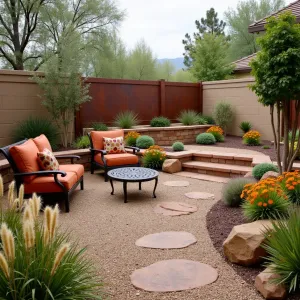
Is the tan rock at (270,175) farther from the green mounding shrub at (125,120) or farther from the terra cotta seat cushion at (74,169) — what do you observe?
the green mounding shrub at (125,120)

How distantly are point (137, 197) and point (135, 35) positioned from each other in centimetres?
1629

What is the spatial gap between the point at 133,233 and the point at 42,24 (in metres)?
17.2

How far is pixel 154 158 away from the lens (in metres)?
7.91

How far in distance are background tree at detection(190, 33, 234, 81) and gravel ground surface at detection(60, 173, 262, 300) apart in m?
9.74

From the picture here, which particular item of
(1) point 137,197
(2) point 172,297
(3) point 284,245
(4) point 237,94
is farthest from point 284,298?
(4) point 237,94

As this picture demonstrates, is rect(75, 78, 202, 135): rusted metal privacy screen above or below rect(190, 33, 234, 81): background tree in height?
below

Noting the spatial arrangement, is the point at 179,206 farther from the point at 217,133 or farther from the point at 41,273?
the point at 217,133

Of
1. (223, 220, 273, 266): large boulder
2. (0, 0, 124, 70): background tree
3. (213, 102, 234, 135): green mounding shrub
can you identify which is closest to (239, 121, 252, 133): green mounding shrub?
(213, 102, 234, 135): green mounding shrub

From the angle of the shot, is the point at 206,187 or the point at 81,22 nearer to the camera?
the point at 206,187

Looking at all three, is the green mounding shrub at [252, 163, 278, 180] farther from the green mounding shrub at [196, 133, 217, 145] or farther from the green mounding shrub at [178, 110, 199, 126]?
the green mounding shrub at [178, 110, 199, 126]

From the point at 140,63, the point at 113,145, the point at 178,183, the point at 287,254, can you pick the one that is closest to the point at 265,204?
the point at 287,254

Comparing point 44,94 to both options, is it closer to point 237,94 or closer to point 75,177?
point 75,177

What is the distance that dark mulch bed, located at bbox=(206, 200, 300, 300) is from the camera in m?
3.00

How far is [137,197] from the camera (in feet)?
19.1
